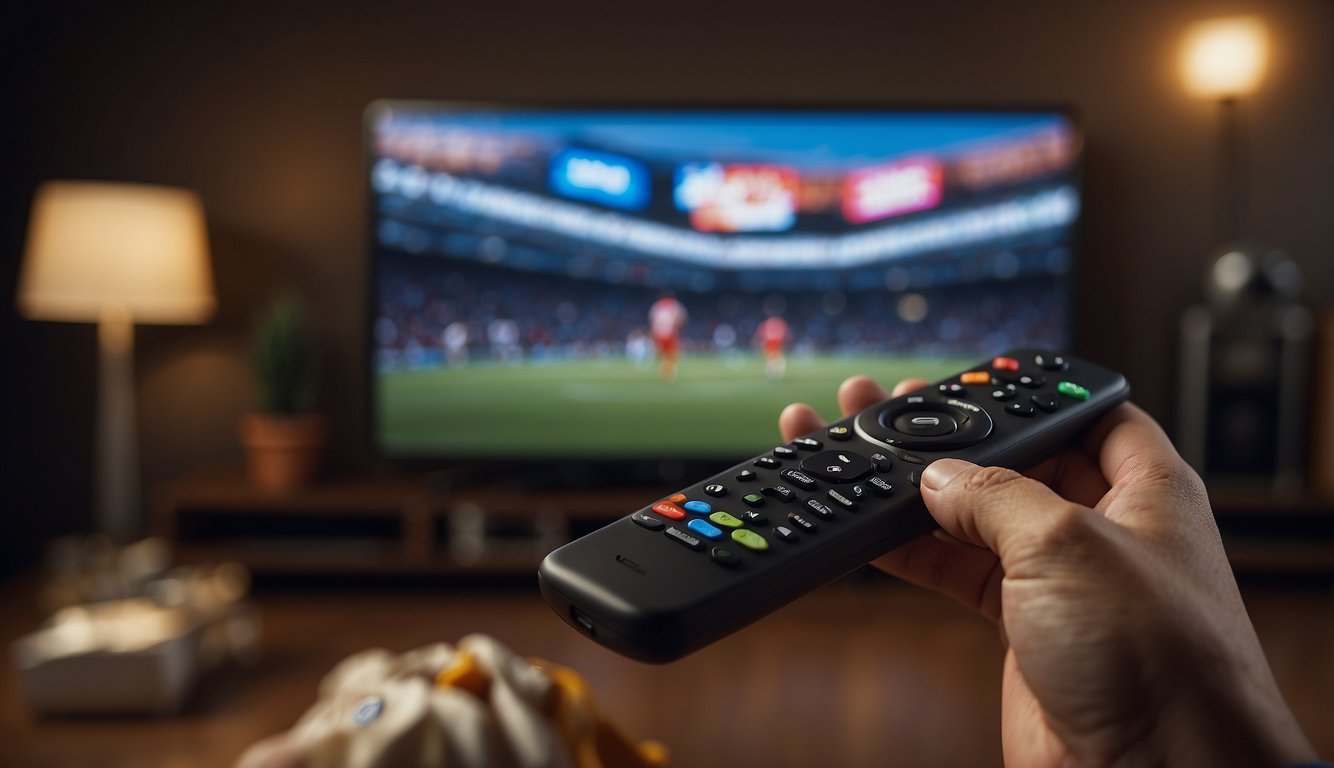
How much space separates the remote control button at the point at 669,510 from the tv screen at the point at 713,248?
5.20 feet

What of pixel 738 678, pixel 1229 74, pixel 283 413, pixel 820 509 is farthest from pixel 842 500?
pixel 1229 74

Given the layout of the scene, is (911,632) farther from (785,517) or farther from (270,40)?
A: (270,40)

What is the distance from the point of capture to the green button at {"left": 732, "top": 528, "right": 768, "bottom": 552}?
18.5 inches

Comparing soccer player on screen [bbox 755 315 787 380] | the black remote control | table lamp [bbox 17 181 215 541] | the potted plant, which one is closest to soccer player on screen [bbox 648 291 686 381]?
soccer player on screen [bbox 755 315 787 380]

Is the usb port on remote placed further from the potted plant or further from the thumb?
the potted plant

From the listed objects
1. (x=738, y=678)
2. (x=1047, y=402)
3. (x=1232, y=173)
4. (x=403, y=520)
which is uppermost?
(x=1232, y=173)

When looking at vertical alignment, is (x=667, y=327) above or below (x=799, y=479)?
above

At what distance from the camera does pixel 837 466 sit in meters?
0.54

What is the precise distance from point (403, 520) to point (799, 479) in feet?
5.65

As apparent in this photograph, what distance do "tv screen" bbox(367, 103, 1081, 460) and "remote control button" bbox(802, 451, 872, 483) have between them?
1518mm

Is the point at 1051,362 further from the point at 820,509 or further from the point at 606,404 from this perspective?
the point at 606,404

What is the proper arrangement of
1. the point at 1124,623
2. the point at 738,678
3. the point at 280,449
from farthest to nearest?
1. the point at 280,449
2. the point at 738,678
3. the point at 1124,623

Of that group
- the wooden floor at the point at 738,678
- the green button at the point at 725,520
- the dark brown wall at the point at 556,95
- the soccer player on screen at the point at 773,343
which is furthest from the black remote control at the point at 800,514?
the dark brown wall at the point at 556,95

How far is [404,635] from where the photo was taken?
6.09 feet
